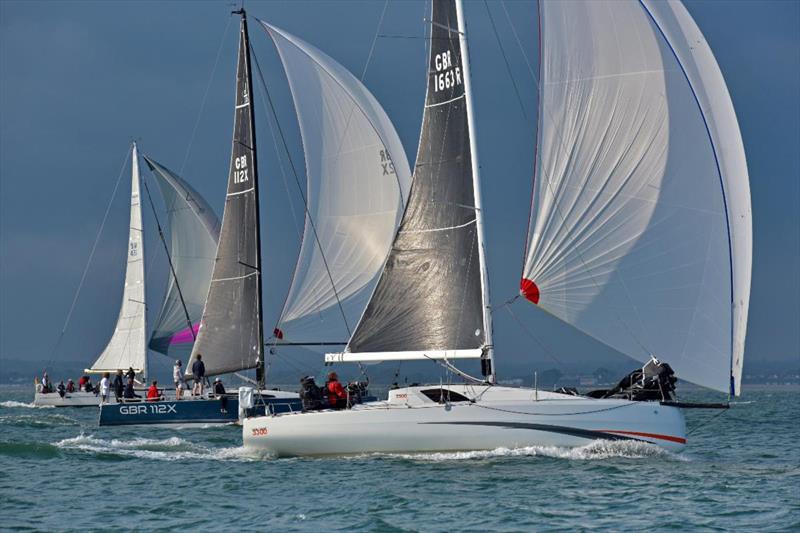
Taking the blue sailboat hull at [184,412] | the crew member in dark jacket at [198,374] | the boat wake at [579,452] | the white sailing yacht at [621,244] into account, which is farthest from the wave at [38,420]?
the boat wake at [579,452]

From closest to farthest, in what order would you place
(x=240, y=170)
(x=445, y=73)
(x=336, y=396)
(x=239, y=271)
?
(x=336, y=396) → (x=445, y=73) → (x=239, y=271) → (x=240, y=170)

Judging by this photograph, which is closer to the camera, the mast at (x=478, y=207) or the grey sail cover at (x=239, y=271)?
the mast at (x=478, y=207)

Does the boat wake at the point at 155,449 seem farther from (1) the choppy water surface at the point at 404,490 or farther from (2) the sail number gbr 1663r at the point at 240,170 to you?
(2) the sail number gbr 1663r at the point at 240,170

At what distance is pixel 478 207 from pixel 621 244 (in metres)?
3.24

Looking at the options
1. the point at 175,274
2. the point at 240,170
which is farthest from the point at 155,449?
the point at 175,274

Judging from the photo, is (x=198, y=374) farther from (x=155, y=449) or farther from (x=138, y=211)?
(x=138, y=211)

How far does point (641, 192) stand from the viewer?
2223 centimetres

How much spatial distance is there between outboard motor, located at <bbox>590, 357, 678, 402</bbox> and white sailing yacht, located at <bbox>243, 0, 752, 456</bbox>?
4cm

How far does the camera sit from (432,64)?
25.4 m

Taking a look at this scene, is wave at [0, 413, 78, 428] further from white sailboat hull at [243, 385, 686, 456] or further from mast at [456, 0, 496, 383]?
mast at [456, 0, 496, 383]

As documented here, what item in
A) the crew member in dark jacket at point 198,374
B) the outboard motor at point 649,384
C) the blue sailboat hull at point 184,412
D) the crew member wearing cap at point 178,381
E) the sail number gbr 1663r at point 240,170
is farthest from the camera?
the sail number gbr 1663r at point 240,170

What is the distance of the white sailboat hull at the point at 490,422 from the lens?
22.2 metres

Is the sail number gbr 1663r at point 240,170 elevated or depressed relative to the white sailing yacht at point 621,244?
elevated

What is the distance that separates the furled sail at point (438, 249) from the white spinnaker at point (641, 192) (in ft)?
5.77
